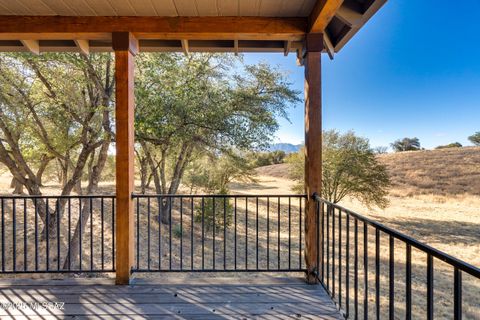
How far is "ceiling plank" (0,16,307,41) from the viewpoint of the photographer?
230cm

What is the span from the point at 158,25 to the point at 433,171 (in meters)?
23.1

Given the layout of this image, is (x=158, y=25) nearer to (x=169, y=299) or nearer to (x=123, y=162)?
(x=123, y=162)

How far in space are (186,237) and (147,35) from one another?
25.6 feet

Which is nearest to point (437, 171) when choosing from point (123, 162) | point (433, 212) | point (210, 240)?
point (433, 212)

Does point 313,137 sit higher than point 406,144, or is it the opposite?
point 406,144

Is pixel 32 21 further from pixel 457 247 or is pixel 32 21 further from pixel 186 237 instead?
pixel 457 247

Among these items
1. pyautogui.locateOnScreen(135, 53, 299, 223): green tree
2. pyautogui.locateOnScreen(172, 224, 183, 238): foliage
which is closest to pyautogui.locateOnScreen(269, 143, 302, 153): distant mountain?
pyautogui.locateOnScreen(135, 53, 299, 223): green tree

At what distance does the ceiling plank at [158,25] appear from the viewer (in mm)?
2305

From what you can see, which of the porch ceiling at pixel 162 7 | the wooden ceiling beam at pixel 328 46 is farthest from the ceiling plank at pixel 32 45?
the wooden ceiling beam at pixel 328 46

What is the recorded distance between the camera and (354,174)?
39.4 feet

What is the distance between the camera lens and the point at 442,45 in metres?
17.9

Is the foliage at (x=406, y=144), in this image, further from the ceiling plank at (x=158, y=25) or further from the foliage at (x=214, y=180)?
the ceiling plank at (x=158, y=25)

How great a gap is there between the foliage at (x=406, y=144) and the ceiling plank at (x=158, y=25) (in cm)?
3144

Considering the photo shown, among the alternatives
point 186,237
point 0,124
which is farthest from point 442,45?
point 0,124
